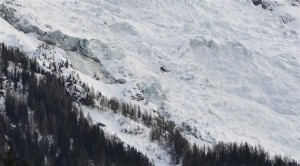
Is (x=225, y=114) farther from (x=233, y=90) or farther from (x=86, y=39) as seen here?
(x=86, y=39)

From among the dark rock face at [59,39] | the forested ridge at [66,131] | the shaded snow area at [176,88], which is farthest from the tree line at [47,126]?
the dark rock face at [59,39]

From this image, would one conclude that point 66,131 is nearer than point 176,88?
Yes

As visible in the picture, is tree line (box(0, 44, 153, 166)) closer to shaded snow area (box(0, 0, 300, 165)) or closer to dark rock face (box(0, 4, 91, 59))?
shaded snow area (box(0, 0, 300, 165))

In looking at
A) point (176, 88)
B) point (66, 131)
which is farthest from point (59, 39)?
point (66, 131)

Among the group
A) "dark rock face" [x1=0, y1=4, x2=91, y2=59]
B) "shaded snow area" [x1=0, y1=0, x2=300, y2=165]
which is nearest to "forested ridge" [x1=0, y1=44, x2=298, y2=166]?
"shaded snow area" [x1=0, y1=0, x2=300, y2=165]

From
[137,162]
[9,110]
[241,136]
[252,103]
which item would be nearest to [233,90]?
[252,103]

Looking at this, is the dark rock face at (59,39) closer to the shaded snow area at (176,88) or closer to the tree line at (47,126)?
the shaded snow area at (176,88)

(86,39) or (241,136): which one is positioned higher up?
(86,39)

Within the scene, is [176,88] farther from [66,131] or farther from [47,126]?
[47,126]
